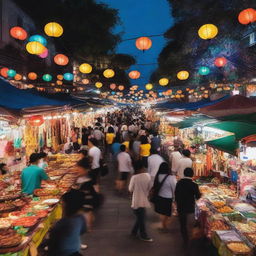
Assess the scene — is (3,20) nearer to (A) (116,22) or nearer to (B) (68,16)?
(B) (68,16)

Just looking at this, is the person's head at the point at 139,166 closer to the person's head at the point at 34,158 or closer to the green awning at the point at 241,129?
the green awning at the point at 241,129

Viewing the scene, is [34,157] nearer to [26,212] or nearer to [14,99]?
[26,212]

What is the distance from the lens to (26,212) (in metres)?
6.66

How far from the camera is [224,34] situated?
18891 mm

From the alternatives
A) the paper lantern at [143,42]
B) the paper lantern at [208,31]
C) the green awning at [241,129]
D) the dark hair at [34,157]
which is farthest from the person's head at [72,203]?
the paper lantern at [143,42]

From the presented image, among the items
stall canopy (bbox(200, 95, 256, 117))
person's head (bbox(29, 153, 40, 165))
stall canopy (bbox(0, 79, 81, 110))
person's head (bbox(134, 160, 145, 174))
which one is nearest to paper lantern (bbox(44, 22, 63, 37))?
stall canopy (bbox(0, 79, 81, 110))

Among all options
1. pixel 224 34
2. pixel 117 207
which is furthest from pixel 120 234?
pixel 224 34

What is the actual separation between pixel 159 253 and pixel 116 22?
90.0 ft

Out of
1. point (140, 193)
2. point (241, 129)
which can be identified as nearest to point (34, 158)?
point (140, 193)

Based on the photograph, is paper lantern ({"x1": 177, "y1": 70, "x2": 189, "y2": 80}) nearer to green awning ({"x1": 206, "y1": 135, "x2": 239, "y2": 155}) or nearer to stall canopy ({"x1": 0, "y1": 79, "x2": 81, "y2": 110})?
green awning ({"x1": 206, "y1": 135, "x2": 239, "y2": 155})

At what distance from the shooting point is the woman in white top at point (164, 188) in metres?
7.09

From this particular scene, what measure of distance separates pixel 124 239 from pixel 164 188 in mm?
1639

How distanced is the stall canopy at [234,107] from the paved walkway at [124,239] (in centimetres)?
405

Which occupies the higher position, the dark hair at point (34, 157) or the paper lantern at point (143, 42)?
the paper lantern at point (143, 42)
